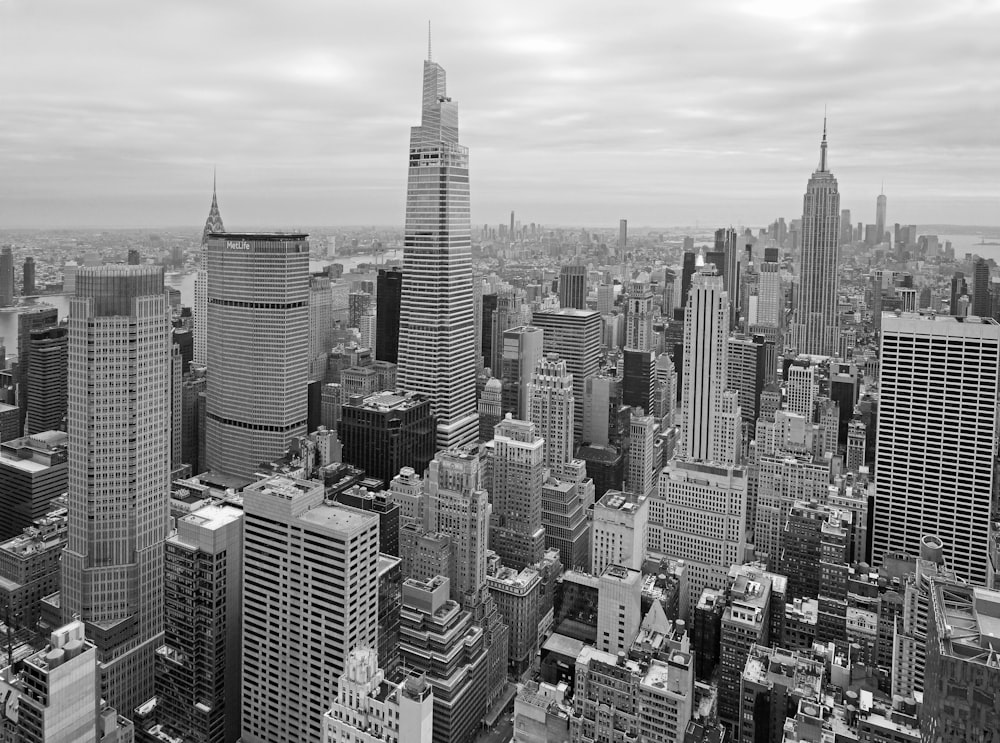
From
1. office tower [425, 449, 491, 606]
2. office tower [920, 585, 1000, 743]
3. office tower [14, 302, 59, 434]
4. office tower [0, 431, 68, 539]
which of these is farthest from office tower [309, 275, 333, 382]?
office tower [920, 585, 1000, 743]

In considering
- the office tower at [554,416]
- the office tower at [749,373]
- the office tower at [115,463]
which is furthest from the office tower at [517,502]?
the office tower at [749,373]

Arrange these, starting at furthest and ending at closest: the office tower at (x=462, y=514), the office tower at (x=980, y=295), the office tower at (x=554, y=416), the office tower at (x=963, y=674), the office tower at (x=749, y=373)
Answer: the office tower at (x=749, y=373) → the office tower at (x=554, y=416) → the office tower at (x=980, y=295) → the office tower at (x=462, y=514) → the office tower at (x=963, y=674)

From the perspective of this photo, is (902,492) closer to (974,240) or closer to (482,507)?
(974,240)

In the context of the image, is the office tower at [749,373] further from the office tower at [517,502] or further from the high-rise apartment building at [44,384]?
the high-rise apartment building at [44,384]

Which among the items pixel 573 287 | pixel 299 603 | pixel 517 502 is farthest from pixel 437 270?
pixel 299 603

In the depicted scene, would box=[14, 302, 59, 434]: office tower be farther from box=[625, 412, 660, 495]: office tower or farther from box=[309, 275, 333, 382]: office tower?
box=[625, 412, 660, 495]: office tower

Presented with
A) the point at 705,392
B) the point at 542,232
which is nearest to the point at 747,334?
the point at 542,232
